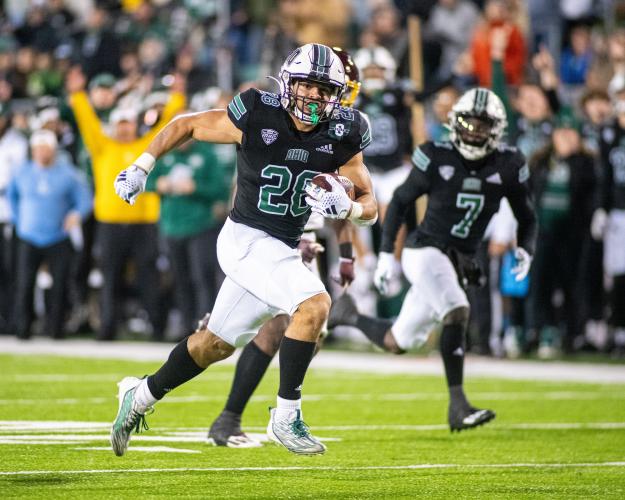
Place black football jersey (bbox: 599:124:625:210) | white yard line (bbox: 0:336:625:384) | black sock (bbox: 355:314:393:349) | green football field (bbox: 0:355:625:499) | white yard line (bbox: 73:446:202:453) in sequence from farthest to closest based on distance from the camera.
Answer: black football jersey (bbox: 599:124:625:210) → white yard line (bbox: 0:336:625:384) → black sock (bbox: 355:314:393:349) → white yard line (bbox: 73:446:202:453) → green football field (bbox: 0:355:625:499)

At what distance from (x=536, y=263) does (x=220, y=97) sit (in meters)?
3.07

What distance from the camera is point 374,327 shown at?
8.80 meters

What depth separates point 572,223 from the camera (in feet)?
40.4

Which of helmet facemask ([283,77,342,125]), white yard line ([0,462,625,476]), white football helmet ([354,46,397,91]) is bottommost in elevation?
white yard line ([0,462,625,476])

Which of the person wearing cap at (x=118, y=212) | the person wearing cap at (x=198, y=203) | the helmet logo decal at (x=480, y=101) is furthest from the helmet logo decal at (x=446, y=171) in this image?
the person wearing cap at (x=118, y=212)

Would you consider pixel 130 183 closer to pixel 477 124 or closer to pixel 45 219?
pixel 477 124

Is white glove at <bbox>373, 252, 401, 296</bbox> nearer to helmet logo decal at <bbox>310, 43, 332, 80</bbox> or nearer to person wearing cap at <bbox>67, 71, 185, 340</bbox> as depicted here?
helmet logo decal at <bbox>310, 43, 332, 80</bbox>

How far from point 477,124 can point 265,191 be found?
2.19 metres

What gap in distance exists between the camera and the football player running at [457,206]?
26.8 ft

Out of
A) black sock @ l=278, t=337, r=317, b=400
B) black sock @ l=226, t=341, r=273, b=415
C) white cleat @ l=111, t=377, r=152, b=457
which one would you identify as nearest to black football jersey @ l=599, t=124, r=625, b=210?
black sock @ l=226, t=341, r=273, b=415

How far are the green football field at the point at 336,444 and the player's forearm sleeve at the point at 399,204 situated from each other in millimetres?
1037

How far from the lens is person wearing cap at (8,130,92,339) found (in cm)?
1351

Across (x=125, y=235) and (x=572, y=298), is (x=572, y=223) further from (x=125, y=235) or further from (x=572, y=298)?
(x=125, y=235)

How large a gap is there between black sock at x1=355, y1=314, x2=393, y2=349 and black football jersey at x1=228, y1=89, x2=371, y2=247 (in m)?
2.36
